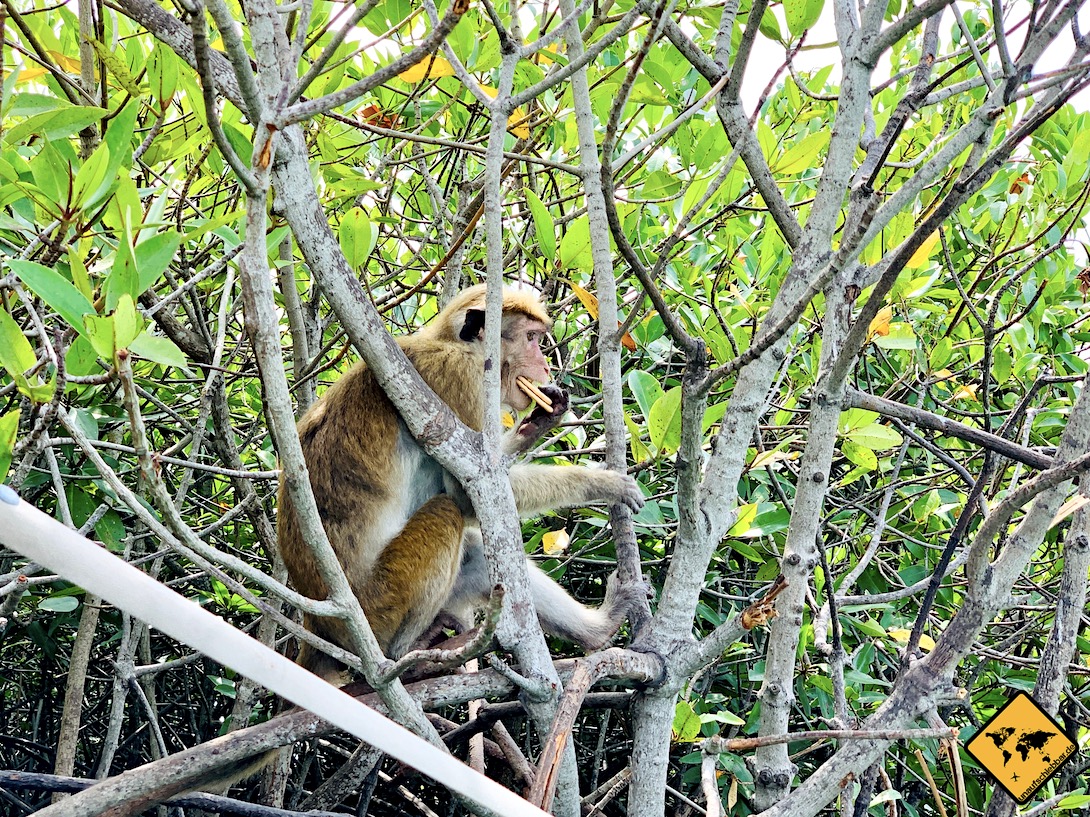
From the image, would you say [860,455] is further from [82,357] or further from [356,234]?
[82,357]

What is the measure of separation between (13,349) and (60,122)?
699 millimetres

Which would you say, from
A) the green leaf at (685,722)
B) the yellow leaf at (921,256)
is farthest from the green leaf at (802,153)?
the green leaf at (685,722)

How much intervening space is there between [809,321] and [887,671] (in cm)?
206

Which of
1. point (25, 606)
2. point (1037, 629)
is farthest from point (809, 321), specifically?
point (25, 606)

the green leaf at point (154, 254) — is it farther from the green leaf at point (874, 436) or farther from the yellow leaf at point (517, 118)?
the yellow leaf at point (517, 118)

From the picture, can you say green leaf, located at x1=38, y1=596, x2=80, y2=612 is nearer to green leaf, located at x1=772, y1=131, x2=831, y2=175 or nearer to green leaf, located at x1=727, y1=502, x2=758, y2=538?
green leaf, located at x1=727, y1=502, x2=758, y2=538

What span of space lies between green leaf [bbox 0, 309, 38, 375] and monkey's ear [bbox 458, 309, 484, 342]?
2.08 metres

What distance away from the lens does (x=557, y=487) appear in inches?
146

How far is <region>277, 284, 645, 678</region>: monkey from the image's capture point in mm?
3498

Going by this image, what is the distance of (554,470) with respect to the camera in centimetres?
376

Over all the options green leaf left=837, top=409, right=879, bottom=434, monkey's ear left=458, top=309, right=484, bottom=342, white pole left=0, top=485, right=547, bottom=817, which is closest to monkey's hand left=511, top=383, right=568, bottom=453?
monkey's ear left=458, top=309, right=484, bottom=342

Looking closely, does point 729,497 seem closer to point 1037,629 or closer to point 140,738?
point 1037,629

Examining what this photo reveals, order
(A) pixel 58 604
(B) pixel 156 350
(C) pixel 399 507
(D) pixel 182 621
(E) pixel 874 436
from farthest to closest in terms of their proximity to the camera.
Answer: (C) pixel 399 507 → (A) pixel 58 604 → (E) pixel 874 436 → (B) pixel 156 350 → (D) pixel 182 621

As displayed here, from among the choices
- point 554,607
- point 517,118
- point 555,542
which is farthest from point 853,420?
point 517,118
